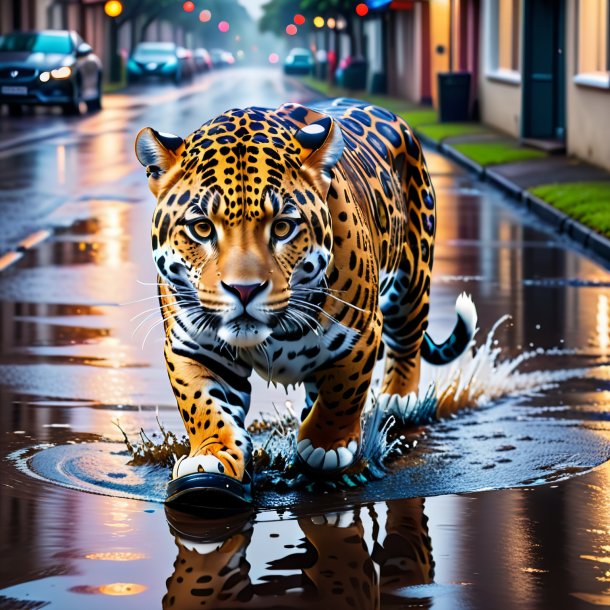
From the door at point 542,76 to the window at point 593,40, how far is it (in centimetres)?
338

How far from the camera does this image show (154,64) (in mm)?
69438

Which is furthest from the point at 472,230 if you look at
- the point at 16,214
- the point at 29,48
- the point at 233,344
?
the point at 29,48

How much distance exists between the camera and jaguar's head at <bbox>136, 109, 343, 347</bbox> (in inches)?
212

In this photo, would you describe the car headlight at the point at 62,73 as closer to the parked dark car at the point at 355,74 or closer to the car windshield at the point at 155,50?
the parked dark car at the point at 355,74

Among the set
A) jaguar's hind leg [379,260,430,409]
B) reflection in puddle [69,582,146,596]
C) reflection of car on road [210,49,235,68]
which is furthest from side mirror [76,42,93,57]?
reflection of car on road [210,49,235,68]

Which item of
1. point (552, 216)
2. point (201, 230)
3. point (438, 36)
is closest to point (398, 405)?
point (201, 230)

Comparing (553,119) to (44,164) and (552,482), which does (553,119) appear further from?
(552,482)

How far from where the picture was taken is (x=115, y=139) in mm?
30734

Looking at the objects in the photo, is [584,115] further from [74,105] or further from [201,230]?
[201,230]

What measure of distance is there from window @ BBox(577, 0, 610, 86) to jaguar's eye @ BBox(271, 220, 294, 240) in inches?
690

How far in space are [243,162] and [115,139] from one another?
2550 centimetres

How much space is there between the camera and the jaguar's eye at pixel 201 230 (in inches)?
216

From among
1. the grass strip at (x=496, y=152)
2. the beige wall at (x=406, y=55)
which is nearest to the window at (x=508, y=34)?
the grass strip at (x=496, y=152)

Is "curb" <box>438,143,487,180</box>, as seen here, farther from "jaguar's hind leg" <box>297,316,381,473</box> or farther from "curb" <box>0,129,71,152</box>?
"jaguar's hind leg" <box>297,316,381,473</box>
